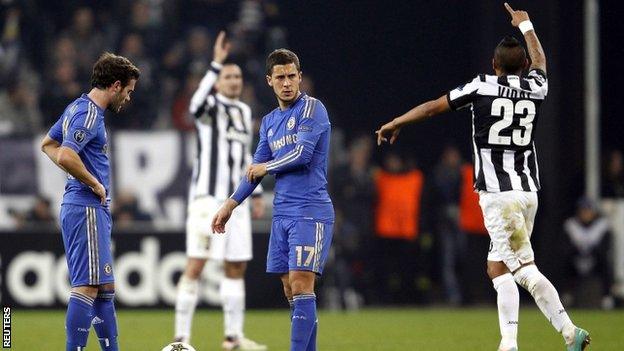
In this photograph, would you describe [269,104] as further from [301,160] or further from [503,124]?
[301,160]

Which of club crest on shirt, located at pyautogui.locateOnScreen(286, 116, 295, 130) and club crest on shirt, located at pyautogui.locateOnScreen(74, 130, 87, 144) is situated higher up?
club crest on shirt, located at pyautogui.locateOnScreen(286, 116, 295, 130)

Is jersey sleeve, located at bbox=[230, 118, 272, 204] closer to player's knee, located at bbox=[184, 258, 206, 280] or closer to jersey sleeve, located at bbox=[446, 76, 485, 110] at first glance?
jersey sleeve, located at bbox=[446, 76, 485, 110]

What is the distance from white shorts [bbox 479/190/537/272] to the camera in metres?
9.01

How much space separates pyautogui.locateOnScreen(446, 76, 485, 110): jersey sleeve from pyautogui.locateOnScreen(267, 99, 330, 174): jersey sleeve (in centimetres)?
102

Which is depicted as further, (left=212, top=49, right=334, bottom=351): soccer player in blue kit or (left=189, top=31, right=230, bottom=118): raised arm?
(left=189, top=31, right=230, bottom=118): raised arm

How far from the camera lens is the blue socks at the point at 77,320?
8211 millimetres

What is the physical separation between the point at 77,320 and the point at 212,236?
330 centimetres

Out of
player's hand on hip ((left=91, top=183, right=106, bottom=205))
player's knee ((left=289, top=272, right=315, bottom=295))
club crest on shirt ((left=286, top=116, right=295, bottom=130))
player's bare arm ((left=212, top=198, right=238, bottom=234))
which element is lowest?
player's knee ((left=289, top=272, right=315, bottom=295))

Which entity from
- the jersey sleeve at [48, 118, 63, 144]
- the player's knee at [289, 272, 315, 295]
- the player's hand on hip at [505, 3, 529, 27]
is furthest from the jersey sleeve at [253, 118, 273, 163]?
the player's hand on hip at [505, 3, 529, 27]

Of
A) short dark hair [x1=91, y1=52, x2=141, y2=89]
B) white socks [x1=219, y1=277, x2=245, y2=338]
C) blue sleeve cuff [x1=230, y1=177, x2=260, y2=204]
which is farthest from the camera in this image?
white socks [x1=219, y1=277, x2=245, y2=338]

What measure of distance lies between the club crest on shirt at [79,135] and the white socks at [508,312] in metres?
3.21

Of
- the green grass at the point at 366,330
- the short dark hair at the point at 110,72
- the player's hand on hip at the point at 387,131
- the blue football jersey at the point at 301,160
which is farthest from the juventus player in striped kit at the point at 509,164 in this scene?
the short dark hair at the point at 110,72

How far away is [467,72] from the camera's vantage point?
20297mm

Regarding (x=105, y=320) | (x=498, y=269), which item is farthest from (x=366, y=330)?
(x=105, y=320)
